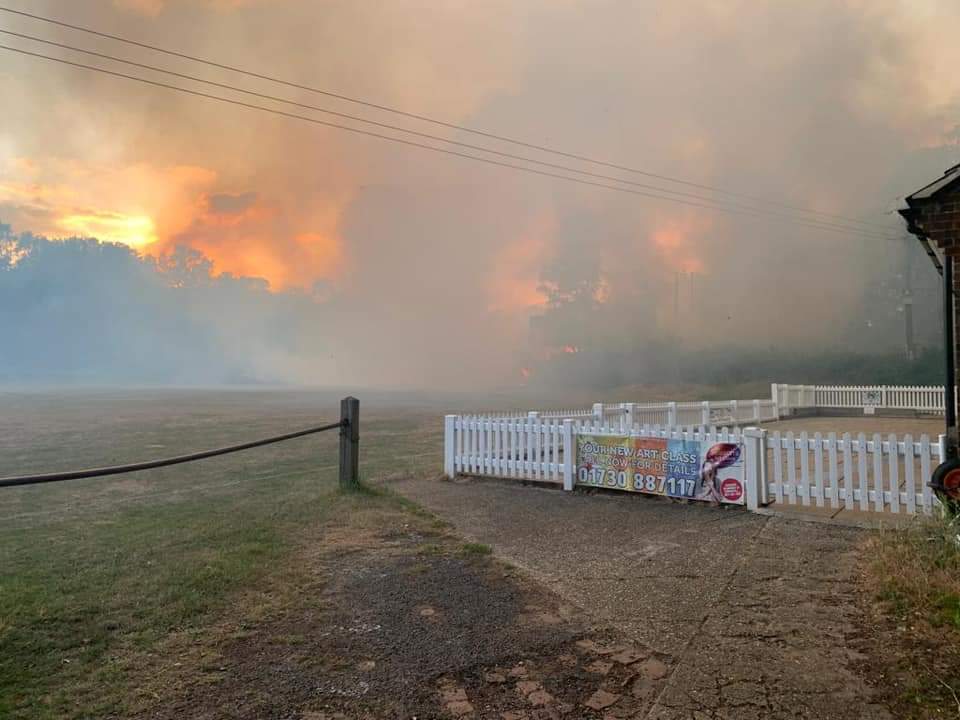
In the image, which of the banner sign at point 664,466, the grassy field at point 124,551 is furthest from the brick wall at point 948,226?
the grassy field at point 124,551

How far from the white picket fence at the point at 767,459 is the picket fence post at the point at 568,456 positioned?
0.01m

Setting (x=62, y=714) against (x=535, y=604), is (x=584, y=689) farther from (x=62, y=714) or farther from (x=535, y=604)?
(x=62, y=714)

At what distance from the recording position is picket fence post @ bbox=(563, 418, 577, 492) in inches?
404

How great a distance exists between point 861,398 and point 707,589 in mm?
29889

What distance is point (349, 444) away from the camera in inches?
392

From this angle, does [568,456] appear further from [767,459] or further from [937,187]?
[937,187]

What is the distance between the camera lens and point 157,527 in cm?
818

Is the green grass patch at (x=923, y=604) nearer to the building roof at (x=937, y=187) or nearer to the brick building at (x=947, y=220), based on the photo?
the brick building at (x=947, y=220)

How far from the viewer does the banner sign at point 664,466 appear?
8.82 meters

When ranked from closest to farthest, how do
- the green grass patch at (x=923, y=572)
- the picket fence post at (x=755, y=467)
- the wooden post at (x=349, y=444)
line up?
the green grass patch at (x=923, y=572) < the picket fence post at (x=755, y=467) < the wooden post at (x=349, y=444)

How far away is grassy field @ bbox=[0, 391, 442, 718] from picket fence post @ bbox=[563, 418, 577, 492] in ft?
11.8

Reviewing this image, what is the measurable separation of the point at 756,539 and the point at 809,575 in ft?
4.51

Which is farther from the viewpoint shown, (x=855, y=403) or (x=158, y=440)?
(x=855, y=403)

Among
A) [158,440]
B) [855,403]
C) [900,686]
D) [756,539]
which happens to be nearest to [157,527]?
[756,539]
